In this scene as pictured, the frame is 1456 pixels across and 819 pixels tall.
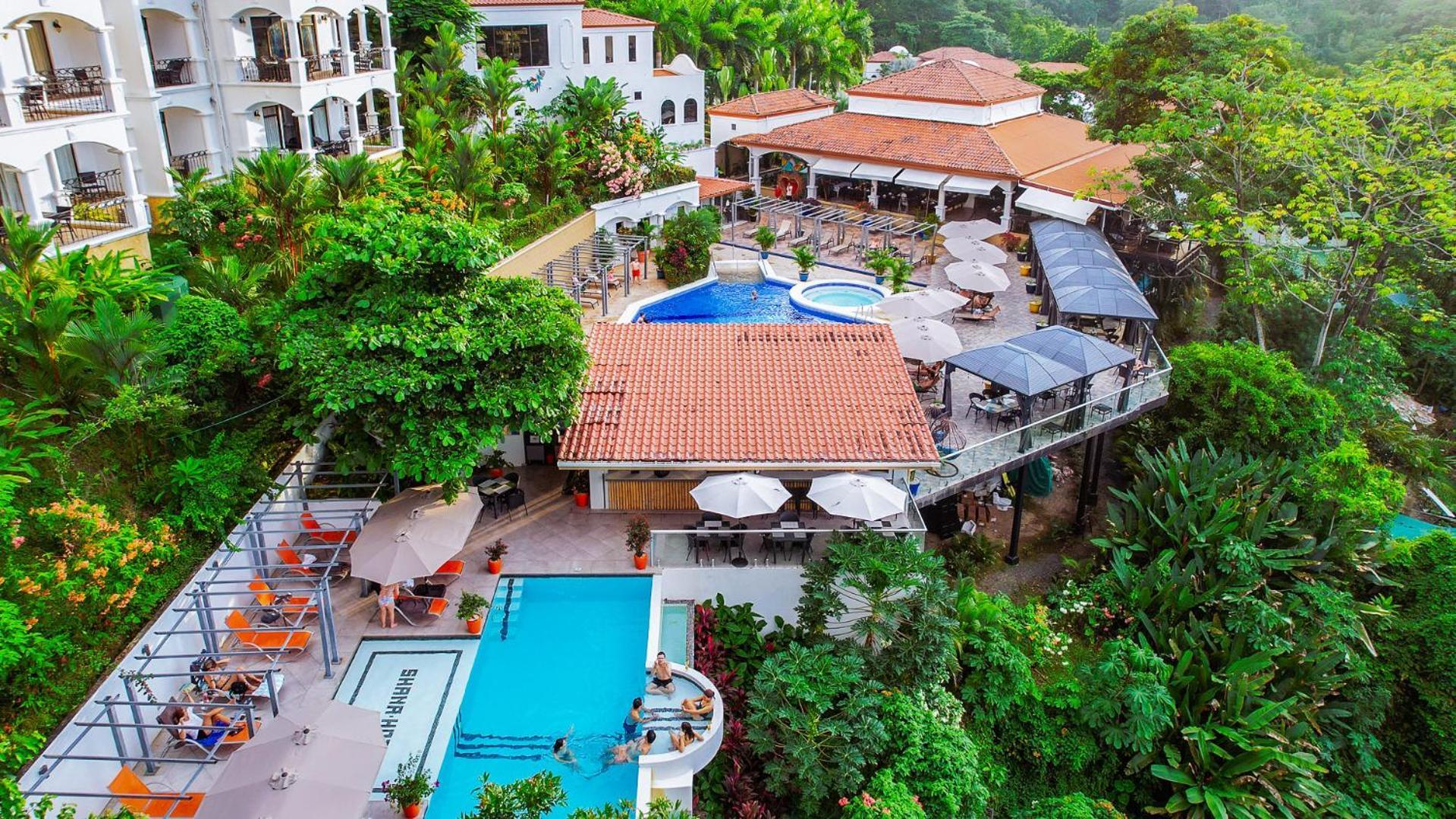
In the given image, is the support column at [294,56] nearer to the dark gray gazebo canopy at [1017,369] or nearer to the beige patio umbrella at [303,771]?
the dark gray gazebo canopy at [1017,369]

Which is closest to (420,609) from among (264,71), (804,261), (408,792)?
(408,792)

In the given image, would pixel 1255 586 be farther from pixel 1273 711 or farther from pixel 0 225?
pixel 0 225

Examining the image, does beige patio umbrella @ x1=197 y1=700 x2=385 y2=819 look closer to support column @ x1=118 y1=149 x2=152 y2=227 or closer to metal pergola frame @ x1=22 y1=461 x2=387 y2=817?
metal pergola frame @ x1=22 y1=461 x2=387 y2=817

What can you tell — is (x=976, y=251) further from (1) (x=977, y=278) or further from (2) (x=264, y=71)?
(2) (x=264, y=71)

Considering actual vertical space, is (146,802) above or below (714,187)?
below

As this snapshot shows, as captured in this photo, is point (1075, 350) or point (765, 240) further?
point (765, 240)

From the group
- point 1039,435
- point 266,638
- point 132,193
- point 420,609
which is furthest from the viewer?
point 1039,435

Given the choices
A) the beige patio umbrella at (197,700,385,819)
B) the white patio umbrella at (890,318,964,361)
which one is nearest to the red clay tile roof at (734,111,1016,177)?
the white patio umbrella at (890,318,964,361)

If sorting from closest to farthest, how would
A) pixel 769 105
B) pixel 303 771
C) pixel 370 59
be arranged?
pixel 303 771 < pixel 370 59 < pixel 769 105
